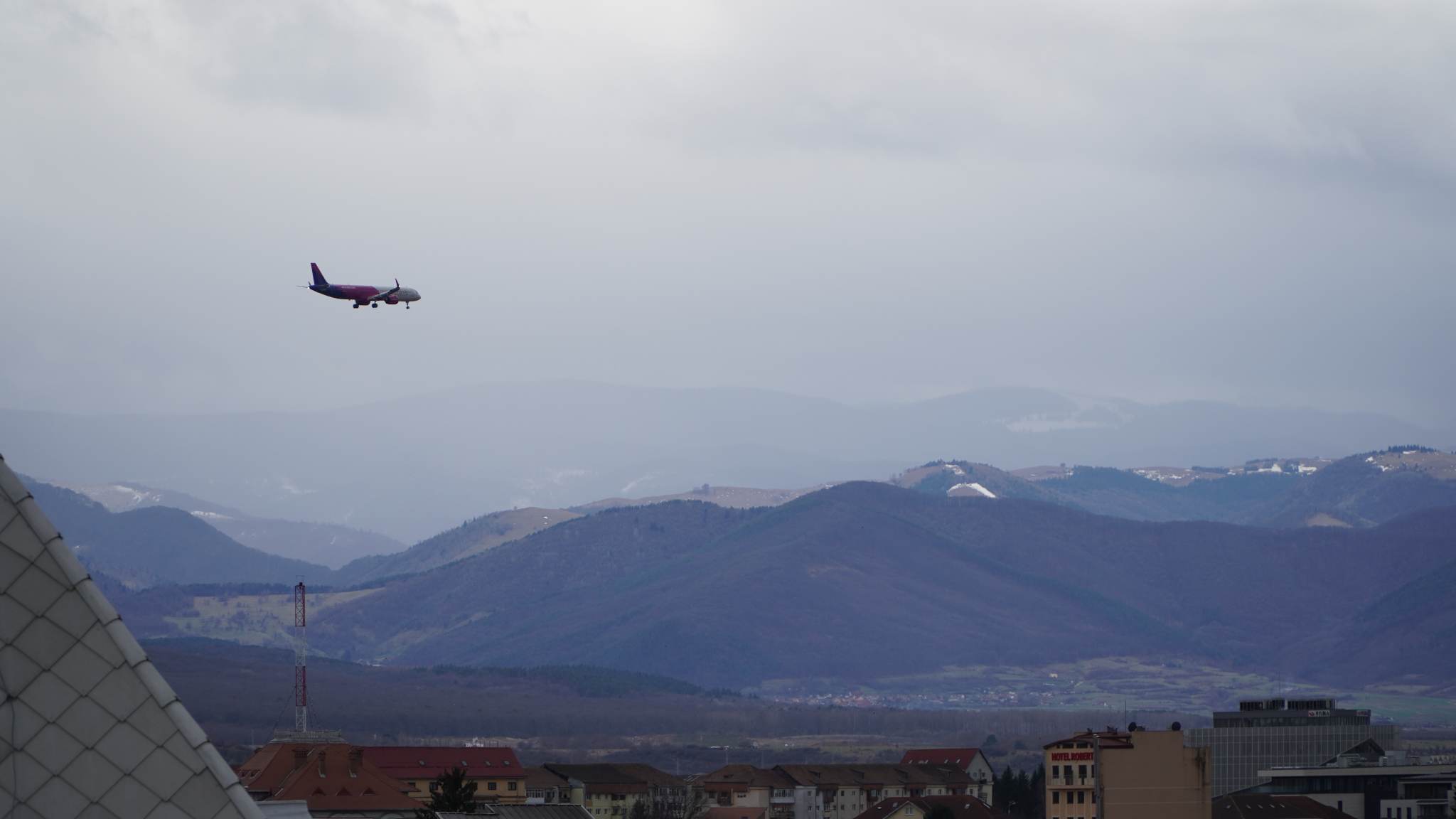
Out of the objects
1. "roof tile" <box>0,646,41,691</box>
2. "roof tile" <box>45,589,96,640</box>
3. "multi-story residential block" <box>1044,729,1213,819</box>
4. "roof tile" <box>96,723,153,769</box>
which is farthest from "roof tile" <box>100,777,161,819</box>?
"multi-story residential block" <box>1044,729,1213,819</box>

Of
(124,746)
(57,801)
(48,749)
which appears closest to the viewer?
(57,801)

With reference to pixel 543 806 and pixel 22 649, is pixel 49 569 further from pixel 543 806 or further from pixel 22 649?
pixel 543 806

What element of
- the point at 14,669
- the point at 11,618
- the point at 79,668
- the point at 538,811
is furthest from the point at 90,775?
the point at 538,811

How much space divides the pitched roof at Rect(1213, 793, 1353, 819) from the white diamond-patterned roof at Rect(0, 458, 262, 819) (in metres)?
138

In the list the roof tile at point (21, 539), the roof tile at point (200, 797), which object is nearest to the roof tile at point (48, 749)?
the roof tile at point (200, 797)

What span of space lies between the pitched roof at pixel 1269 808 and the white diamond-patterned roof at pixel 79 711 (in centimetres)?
13824

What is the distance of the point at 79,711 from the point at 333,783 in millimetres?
173118

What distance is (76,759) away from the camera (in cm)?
1827

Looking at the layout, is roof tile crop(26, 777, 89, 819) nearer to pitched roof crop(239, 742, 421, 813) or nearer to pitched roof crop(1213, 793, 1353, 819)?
pitched roof crop(1213, 793, 1353, 819)

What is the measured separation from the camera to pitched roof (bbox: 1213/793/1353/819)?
513 feet

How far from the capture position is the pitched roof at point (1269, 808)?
513 feet

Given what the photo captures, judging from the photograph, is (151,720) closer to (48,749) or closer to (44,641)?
(48,749)

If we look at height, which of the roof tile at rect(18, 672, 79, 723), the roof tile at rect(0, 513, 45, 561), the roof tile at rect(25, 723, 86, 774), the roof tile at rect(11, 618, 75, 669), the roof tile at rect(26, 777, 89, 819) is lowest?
the roof tile at rect(26, 777, 89, 819)

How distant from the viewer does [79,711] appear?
60.0ft
